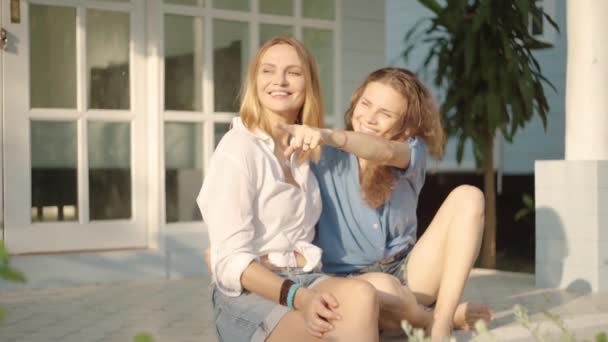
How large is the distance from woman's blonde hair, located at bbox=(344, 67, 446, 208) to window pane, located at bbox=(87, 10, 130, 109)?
2286 millimetres

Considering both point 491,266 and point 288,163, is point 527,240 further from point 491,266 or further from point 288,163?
point 288,163

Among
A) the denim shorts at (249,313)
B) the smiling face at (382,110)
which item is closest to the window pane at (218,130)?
the smiling face at (382,110)

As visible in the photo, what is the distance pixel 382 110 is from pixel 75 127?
7.99ft

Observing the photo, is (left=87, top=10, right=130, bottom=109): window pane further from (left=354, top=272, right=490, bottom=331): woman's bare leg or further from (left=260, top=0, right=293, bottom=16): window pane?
(left=354, top=272, right=490, bottom=331): woman's bare leg

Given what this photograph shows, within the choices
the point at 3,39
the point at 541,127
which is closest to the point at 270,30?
the point at 3,39

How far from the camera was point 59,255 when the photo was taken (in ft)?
14.7

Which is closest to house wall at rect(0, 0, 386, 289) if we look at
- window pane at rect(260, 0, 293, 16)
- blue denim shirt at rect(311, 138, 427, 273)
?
window pane at rect(260, 0, 293, 16)

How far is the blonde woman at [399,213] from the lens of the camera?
8.23 feet

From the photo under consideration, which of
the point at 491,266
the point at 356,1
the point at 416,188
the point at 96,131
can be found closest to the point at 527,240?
the point at 491,266

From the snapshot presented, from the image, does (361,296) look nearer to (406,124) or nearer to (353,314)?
(353,314)

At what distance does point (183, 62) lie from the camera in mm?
4891

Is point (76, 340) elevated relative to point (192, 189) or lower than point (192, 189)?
lower

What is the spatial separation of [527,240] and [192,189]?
4.71m

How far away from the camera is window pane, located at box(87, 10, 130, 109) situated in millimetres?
4633
